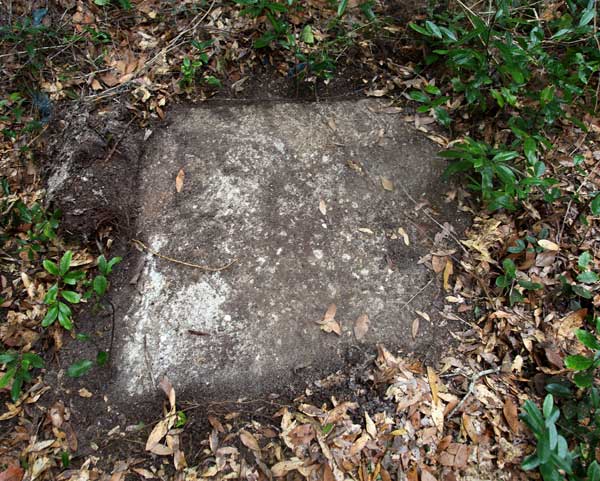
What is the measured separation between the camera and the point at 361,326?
2.44 metres

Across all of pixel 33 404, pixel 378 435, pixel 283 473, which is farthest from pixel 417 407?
pixel 33 404

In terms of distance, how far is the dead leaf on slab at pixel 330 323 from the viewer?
7.93 feet

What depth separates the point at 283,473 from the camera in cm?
206

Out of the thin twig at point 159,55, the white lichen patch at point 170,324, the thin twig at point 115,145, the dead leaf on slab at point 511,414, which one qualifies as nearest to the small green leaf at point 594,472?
the dead leaf on slab at point 511,414

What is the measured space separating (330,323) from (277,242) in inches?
22.2

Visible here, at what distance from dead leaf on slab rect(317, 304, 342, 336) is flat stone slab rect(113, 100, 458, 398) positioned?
0.09 ft

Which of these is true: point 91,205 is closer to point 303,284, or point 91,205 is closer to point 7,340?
point 7,340

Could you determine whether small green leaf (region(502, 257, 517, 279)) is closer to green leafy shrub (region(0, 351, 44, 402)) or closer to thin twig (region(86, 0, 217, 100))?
green leafy shrub (region(0, 351, 44, 402))

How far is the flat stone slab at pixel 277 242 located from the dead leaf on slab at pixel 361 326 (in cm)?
3

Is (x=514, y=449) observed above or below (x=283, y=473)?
above

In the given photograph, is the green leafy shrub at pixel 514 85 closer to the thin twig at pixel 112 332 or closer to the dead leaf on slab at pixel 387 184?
the dead leaf on slab at pixel 387 184

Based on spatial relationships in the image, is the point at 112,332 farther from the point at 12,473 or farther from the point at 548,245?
the point at 548,245

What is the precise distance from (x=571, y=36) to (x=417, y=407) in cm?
242

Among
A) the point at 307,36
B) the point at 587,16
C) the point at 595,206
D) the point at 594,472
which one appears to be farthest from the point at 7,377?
the point at 587,16
